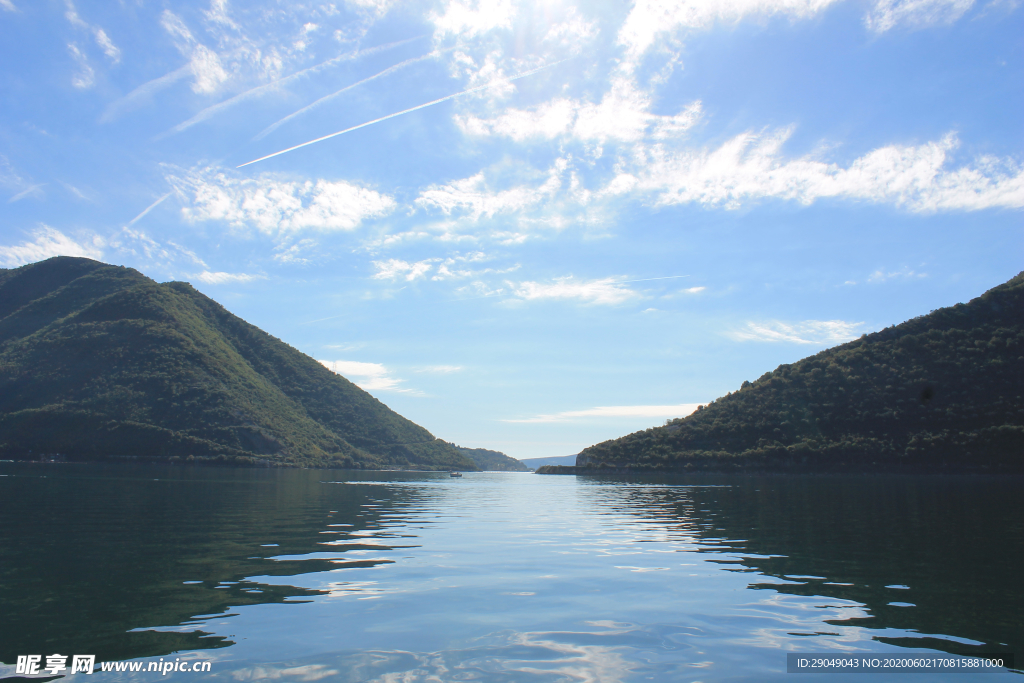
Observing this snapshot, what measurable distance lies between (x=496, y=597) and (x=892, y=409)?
428 ft

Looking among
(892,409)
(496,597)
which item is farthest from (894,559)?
(892,409)

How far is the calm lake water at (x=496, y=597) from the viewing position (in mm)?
9648

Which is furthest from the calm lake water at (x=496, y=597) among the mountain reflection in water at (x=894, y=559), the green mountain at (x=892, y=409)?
the green mountain at (x=892, y=409)

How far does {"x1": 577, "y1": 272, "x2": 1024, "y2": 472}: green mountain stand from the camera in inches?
4146

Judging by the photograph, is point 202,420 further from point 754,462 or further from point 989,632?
point 989,632

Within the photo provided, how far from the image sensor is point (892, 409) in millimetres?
116250

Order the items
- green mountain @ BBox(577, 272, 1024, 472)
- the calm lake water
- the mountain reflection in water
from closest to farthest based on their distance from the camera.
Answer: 1. the calm lake water
2. the mountain reflection in water
3. green mountain @ BBox(577, 272, 1024, 472)

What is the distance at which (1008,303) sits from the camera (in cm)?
12450

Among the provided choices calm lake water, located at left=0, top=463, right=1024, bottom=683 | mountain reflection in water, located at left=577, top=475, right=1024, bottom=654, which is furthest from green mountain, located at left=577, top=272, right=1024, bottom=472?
calm lake water, located at left=0, top=463, right=1024, bottom=683

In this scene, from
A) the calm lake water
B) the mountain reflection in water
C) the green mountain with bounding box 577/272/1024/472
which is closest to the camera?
the calm lake water

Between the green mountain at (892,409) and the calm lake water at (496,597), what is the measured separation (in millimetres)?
95913

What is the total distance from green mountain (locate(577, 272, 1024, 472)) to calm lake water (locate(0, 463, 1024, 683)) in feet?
315

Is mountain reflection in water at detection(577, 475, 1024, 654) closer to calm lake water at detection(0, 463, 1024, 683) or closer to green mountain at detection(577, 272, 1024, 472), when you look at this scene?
calm lake water at detection(0, 463, 1024, 683)

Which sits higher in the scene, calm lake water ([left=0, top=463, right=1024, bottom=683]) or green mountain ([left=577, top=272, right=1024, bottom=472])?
green mountain ([left=577, top=272, right=1024, bottom=472])
